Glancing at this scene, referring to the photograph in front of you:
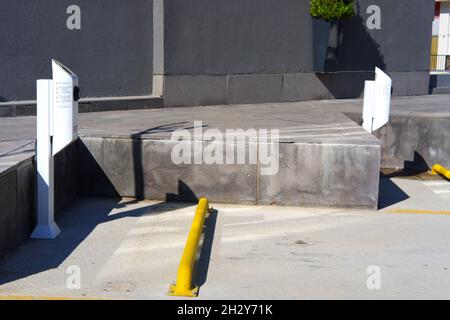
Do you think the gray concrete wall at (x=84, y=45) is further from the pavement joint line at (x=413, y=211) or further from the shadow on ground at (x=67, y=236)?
the pavement joint line at (x=413, y=211)

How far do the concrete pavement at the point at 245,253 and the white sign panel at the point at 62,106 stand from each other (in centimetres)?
Answer: 99

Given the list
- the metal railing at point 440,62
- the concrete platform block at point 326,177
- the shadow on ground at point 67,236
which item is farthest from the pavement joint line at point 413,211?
the metal railing at point 440,62

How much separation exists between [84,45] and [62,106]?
533 centimetres

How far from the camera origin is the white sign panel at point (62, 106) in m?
6.35

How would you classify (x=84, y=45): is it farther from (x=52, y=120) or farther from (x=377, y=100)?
(x=52, y=120)

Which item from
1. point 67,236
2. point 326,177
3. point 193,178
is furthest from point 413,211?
point 67,236

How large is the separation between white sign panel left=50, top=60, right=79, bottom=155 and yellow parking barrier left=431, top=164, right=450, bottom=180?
19.6 ft

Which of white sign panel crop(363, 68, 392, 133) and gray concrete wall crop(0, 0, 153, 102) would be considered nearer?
white sign panel crop(363, 68, 392, 133)

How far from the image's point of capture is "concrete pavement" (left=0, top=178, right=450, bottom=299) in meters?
5.52

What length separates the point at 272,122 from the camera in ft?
33.6

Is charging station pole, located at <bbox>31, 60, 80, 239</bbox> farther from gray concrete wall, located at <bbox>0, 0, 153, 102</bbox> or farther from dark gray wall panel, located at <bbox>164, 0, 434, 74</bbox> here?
dark gray wall panel, located at <bbox>164, 0, 434, 74</bbox>

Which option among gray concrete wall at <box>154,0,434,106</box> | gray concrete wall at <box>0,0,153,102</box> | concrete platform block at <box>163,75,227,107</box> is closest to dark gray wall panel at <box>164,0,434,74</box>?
gray concrete wall at <box>154,0,434,106</box>

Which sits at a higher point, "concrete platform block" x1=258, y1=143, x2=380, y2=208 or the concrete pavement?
"concrete platform block" x1=258, y1=143, x2=380, y2=208

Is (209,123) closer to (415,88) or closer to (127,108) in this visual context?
(127,108)
